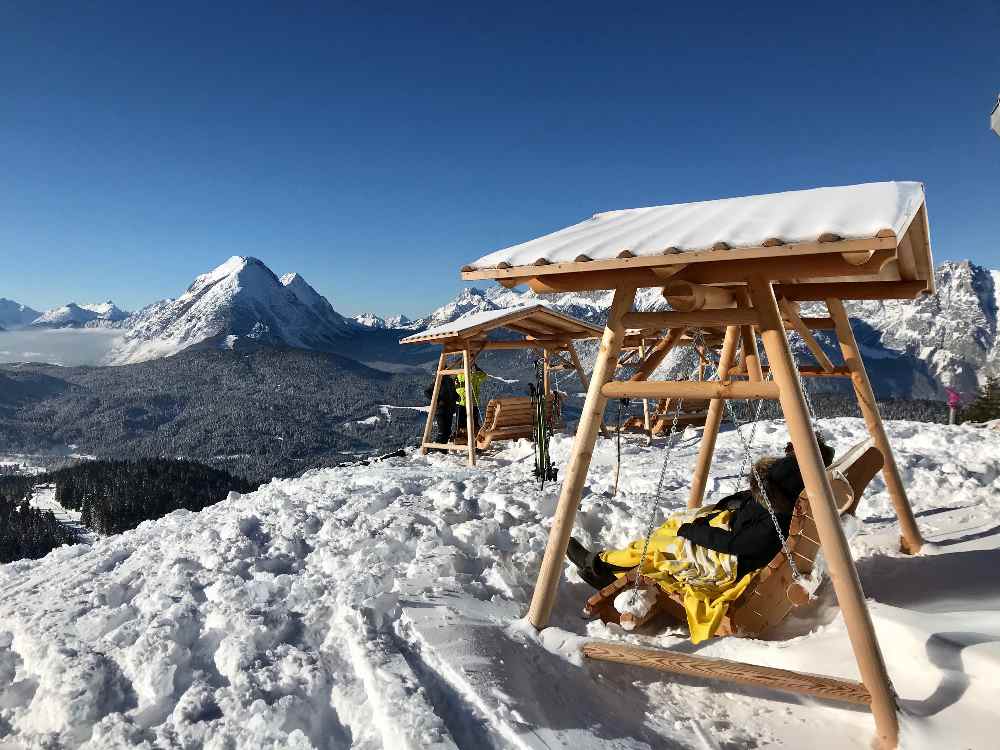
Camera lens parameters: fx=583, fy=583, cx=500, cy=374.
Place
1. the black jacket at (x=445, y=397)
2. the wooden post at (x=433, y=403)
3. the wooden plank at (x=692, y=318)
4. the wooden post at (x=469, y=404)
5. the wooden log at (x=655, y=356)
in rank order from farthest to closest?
the black jacket at (x=445, y=397) → the wooden post at (x=433, y=403) → the wooden post at (x=469, y=404) → the wooden log at (x=655, y=356) → the wooden plank at (x=692, y=318)

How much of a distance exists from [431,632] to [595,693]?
888 mm

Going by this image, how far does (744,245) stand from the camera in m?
2.61

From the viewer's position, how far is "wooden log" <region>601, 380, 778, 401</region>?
9.56 ft

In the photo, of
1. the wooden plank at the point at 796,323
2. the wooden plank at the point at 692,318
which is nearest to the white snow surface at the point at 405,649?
the wooden plank at the point at 796,323

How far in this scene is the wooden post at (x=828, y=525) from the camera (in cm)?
251

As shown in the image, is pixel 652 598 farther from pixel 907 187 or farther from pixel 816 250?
pixel 907 187

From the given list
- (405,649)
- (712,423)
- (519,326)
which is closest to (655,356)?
(712,423)

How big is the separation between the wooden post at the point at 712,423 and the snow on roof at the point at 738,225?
1.12m

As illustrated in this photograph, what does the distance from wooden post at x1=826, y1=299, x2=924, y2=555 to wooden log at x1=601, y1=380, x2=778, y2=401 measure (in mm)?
1601

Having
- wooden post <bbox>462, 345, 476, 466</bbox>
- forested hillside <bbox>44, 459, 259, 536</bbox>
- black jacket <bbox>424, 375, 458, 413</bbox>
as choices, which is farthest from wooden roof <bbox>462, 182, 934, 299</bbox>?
forested hillside <bbox>44, 459, 259, 536</bbox>

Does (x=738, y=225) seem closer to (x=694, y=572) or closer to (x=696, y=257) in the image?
(x=696, y=257)

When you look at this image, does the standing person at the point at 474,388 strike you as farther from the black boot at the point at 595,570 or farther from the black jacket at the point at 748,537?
the black jacket at the point at 748,537

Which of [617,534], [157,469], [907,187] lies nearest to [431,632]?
[617,534]

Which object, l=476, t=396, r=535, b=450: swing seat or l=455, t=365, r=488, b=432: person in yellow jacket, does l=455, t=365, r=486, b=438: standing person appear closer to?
l=455, t=365, r=488, b=432: person in yellow jacket
